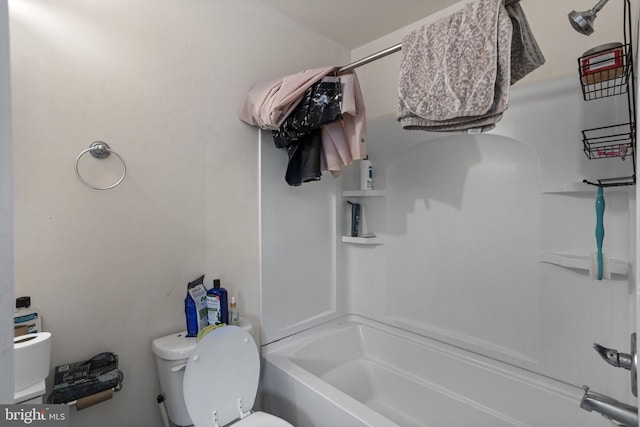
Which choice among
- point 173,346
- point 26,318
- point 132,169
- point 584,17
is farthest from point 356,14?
point 26,318

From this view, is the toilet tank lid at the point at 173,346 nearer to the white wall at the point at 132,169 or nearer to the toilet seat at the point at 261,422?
the white wall at the point at 132,169

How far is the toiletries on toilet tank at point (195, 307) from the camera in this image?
1.45m

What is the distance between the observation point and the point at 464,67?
1.04m

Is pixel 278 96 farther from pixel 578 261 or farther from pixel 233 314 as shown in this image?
pixel 578 261

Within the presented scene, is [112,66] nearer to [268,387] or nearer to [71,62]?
[71,62]

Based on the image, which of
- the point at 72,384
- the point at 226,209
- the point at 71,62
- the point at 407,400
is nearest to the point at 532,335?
the point at 407,400

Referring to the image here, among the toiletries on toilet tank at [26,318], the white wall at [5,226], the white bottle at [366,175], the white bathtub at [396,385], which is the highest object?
the white bottle at [366,175]

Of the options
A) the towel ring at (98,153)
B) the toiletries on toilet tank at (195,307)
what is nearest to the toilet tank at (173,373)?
the toiletries on toilet tank at (195,307)

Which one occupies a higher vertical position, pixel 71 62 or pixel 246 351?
pixel 71 62

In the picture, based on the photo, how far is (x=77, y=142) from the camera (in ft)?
4.03

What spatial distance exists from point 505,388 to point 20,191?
7.54ft

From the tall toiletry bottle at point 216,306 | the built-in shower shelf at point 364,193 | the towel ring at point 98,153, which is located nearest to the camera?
the towel ring at point 98,153

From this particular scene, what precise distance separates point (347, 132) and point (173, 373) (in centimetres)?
134

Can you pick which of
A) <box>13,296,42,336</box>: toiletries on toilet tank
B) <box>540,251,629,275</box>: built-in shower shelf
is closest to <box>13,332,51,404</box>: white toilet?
<box>13,296,42,336</box>: toiletries on toilet tank
